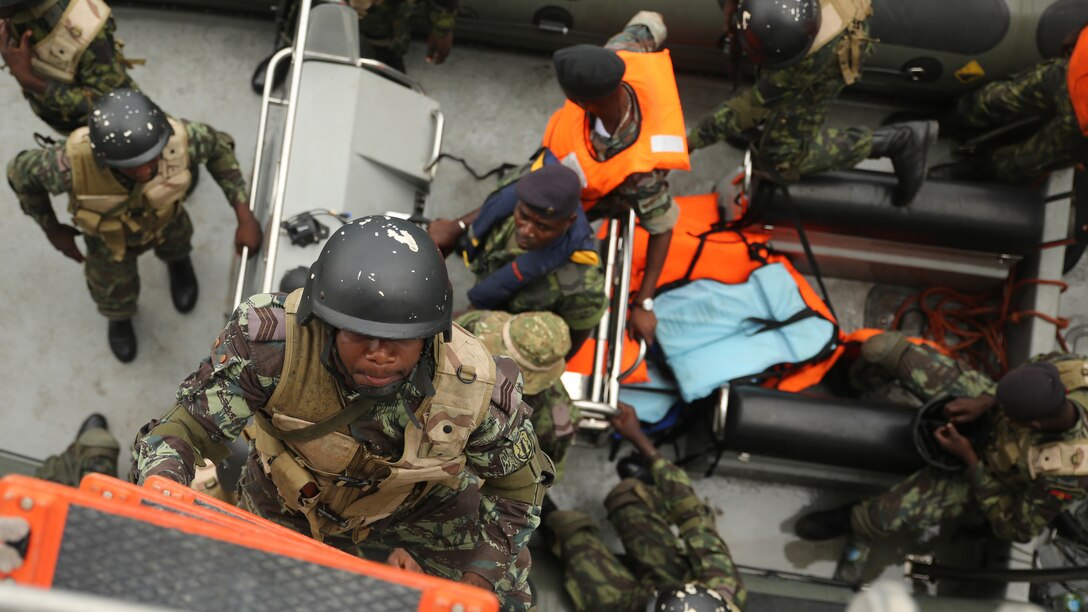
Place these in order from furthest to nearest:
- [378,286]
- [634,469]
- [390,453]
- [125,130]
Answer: [634,469] → [125,130] → [390,453] → [378,286]

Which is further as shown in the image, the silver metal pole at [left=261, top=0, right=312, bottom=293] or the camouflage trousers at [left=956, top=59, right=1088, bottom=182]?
the camouflage trousers at [left=956, top=59, right=1088, bottom=182]

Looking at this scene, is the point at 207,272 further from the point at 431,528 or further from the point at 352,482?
the point at 352,482

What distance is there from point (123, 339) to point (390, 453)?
7.42 ft

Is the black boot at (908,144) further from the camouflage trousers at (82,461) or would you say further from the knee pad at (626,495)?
the camouflage trousers at (82,461)

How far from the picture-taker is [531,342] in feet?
9.14

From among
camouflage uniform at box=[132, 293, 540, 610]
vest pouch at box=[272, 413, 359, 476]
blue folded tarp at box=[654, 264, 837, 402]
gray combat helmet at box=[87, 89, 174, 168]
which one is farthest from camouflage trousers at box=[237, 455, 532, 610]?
blue folded tarp at box=[654, 264, 837, 402]

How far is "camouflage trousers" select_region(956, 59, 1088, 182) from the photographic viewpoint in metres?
3.75

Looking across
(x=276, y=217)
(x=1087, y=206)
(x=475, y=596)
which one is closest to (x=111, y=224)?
(x=276, y=217)

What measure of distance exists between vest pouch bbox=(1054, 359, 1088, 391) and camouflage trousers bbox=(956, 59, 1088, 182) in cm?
91

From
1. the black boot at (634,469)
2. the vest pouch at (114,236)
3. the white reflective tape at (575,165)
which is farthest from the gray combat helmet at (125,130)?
the black boot at (634,469)

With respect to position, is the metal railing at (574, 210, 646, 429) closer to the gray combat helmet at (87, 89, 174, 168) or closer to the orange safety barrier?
the gray combat helmet at (87, 89, 174, 168)

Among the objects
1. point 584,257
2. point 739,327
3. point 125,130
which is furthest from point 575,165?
point 125,130

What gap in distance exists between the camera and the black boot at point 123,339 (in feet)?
12.8

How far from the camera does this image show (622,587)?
3209 millimetres
